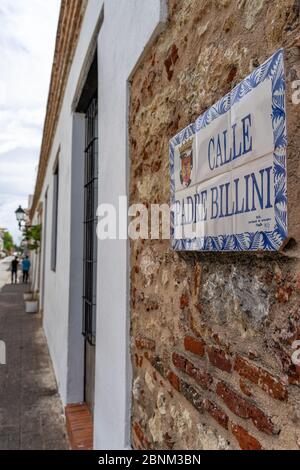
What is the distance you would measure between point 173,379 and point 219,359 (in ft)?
1.28

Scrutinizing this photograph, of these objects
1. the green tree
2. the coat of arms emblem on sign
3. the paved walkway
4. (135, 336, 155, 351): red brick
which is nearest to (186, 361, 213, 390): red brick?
(135, 336, 155, 351): red brick

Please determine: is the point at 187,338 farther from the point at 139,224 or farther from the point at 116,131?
the point at 116,131

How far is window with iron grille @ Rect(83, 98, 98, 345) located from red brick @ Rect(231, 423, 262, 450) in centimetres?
245

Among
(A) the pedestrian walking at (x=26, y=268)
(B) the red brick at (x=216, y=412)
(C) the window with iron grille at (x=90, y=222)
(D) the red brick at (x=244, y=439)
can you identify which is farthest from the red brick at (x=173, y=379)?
(A) the pedestrian walking at (x=26, y=268)

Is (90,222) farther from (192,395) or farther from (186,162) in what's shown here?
(192,395)

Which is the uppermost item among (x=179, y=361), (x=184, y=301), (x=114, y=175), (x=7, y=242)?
(x=7, y=242)

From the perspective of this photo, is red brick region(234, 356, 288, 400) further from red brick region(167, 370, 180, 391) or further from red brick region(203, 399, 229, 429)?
red brick region(167, 370, 180, 391)

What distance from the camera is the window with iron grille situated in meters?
3.59

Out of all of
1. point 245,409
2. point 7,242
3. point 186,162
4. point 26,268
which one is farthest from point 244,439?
point 7,242

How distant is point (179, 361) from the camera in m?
1.48

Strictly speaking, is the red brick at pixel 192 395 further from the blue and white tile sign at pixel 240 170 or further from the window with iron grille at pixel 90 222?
the window with iron grille at pixel 90 222

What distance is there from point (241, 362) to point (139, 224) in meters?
1.01

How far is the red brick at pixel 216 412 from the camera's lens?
3.85 feet
